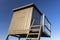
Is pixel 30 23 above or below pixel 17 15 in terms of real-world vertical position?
below

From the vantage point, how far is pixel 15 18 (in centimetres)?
1058

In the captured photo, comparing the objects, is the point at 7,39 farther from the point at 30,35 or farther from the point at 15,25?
the point at 30,35

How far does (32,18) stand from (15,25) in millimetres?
1747

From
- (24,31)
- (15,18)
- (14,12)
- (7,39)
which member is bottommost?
(7,39)

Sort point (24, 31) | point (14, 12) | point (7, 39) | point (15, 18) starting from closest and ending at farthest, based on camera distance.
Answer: point (24, 31), point (7, 39), point (15, 18), point (14, 12)

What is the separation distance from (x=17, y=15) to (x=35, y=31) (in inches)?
126

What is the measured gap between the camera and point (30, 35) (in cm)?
820

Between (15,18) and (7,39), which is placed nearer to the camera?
(7,39)

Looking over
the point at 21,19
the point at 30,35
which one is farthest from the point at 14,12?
the point at 30,35

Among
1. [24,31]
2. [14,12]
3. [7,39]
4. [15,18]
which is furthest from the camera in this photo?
[14,12]

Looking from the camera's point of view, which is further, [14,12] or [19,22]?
[14,12]

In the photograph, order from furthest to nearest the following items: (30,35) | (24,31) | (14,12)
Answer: (14,12) < (24,31) < (30,35)

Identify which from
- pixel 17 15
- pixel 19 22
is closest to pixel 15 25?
pixel 19 22

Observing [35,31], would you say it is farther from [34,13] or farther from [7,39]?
[7,39]
